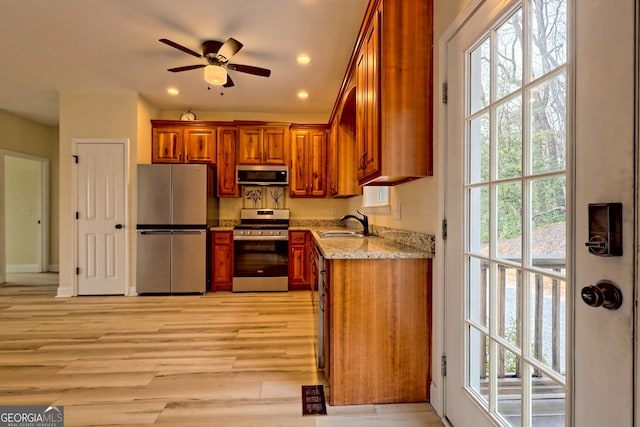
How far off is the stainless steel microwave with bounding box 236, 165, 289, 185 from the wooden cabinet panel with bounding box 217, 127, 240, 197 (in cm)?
14

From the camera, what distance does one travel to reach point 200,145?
4.75 m

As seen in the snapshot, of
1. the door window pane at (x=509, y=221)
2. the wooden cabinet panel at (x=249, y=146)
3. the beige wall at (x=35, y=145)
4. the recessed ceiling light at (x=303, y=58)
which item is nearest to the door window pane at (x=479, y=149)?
the door window pane at (x=509, y=221)

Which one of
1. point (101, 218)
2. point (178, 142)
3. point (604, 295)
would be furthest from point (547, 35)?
point (101, 218)

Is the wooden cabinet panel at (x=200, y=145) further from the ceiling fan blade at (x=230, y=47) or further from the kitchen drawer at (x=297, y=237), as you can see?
the ceiling fan blade at (x=230, y=47)

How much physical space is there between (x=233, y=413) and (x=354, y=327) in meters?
0.82

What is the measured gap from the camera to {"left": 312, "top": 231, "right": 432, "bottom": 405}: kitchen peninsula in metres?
1.77

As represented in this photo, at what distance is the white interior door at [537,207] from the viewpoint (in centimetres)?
77

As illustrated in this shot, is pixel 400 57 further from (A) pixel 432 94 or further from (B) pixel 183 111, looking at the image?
(B) pixel 183 111

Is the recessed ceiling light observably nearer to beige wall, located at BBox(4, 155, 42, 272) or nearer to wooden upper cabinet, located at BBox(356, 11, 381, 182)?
wooden upper cabinet, located at BBox(356, 11, 381, 182)

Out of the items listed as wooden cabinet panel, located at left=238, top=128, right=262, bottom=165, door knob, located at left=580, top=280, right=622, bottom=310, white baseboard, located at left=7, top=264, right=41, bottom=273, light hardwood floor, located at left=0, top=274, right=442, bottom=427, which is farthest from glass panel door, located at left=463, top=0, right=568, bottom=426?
white baseboard, located at left=7, top=264, right=41, bottom=273

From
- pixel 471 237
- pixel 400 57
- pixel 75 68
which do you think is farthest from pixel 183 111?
pixel 471 237

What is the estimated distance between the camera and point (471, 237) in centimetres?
149

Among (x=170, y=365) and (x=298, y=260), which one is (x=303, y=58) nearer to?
(x=298, y=260)

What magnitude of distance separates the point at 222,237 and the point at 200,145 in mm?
1424
